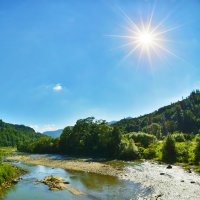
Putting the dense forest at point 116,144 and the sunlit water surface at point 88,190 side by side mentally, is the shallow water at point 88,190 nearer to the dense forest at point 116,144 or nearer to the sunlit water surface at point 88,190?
the sunlit water surface at point 88,190

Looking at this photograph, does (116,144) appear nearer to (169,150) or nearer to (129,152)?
(129,152)

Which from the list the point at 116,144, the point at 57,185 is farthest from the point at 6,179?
the point at 116,144

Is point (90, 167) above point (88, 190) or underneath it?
above

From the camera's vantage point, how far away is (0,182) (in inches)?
2176

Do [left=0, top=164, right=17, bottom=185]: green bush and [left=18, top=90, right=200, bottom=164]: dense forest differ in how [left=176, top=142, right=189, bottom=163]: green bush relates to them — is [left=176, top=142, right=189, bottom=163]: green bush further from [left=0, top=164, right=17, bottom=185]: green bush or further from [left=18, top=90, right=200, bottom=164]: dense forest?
[left=0, top=164, right=17, bottom=185]: green bush

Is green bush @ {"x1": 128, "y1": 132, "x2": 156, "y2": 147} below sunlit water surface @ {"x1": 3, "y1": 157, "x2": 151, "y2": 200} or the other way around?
the other way around

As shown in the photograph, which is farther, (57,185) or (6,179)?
(6,179)

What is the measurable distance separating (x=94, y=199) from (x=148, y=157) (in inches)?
2396

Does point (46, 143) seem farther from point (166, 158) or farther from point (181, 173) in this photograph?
point (181, 173)

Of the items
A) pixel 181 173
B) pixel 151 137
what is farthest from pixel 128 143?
pixel 181 173

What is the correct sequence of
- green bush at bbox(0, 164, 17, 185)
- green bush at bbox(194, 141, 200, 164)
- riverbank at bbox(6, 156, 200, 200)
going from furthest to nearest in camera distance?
green bush at bbox(194, 141, 200, 164) → green bush at bbox(0, 164, 17, 185) → riverbank at bbox(6, 156, 200, 200)

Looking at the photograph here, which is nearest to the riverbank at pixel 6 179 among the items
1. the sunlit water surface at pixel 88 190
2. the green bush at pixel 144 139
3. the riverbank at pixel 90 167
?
the sunlit water surface at pixel 88 190

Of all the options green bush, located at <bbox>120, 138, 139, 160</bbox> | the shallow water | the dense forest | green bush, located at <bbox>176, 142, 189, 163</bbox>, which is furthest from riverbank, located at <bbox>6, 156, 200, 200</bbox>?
green bush, located at <bbox>120, 138, 139, 160</bbox>

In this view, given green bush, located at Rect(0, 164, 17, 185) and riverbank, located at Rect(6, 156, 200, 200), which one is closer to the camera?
riverbank, located at Rect(6, 156, 200, 200)
